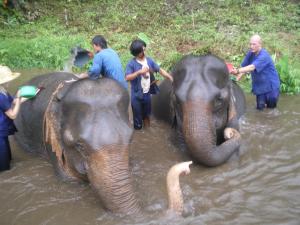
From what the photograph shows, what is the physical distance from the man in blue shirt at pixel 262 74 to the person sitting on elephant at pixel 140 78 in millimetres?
1308


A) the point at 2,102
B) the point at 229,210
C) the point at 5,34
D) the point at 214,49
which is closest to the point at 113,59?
the point at 2,102

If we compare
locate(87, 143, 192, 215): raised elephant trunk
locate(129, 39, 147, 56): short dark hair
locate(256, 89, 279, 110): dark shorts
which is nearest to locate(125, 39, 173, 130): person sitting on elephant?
locate(129, 39, 147, 56): short dark hair

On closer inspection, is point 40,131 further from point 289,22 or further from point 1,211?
point 289,22

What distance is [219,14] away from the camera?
41.7 feet

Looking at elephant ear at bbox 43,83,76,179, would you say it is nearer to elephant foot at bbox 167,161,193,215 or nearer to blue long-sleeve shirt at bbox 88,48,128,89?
blue long-sleeve shirt at bbox 88,48,128,89

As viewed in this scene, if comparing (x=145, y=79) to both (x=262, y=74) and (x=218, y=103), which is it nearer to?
(x=218, y=103)

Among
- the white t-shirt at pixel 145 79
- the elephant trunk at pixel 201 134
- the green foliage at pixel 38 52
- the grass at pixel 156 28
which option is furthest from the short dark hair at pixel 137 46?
the green foliage at pixel 38 52

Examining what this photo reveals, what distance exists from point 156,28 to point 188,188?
7.31 m

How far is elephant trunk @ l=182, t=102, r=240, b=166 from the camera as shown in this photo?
541 cm

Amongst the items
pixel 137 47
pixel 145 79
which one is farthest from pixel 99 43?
pixel 145 79

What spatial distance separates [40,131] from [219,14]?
306 inches

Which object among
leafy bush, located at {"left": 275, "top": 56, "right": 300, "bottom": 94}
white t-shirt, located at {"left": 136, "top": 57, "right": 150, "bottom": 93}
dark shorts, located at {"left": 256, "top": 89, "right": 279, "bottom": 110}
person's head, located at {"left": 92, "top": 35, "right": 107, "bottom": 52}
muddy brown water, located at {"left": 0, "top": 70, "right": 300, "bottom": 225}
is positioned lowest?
muddy brown water, located at {"left": 0, "top": 70, "right": 300, "bottom": 225}

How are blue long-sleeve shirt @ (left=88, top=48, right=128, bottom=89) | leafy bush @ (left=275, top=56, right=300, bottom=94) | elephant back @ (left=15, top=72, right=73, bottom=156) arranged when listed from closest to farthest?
elephant back @ (left=15, top=72, right=73, bottom=156), blue long-sleeve shirt @ (left=88, top=48, right=128, bottom=89), leafy bush @ (left=275, top=56, right=300, bottom=94)

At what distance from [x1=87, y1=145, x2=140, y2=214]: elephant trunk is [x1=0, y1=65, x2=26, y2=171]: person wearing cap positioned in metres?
1.81
